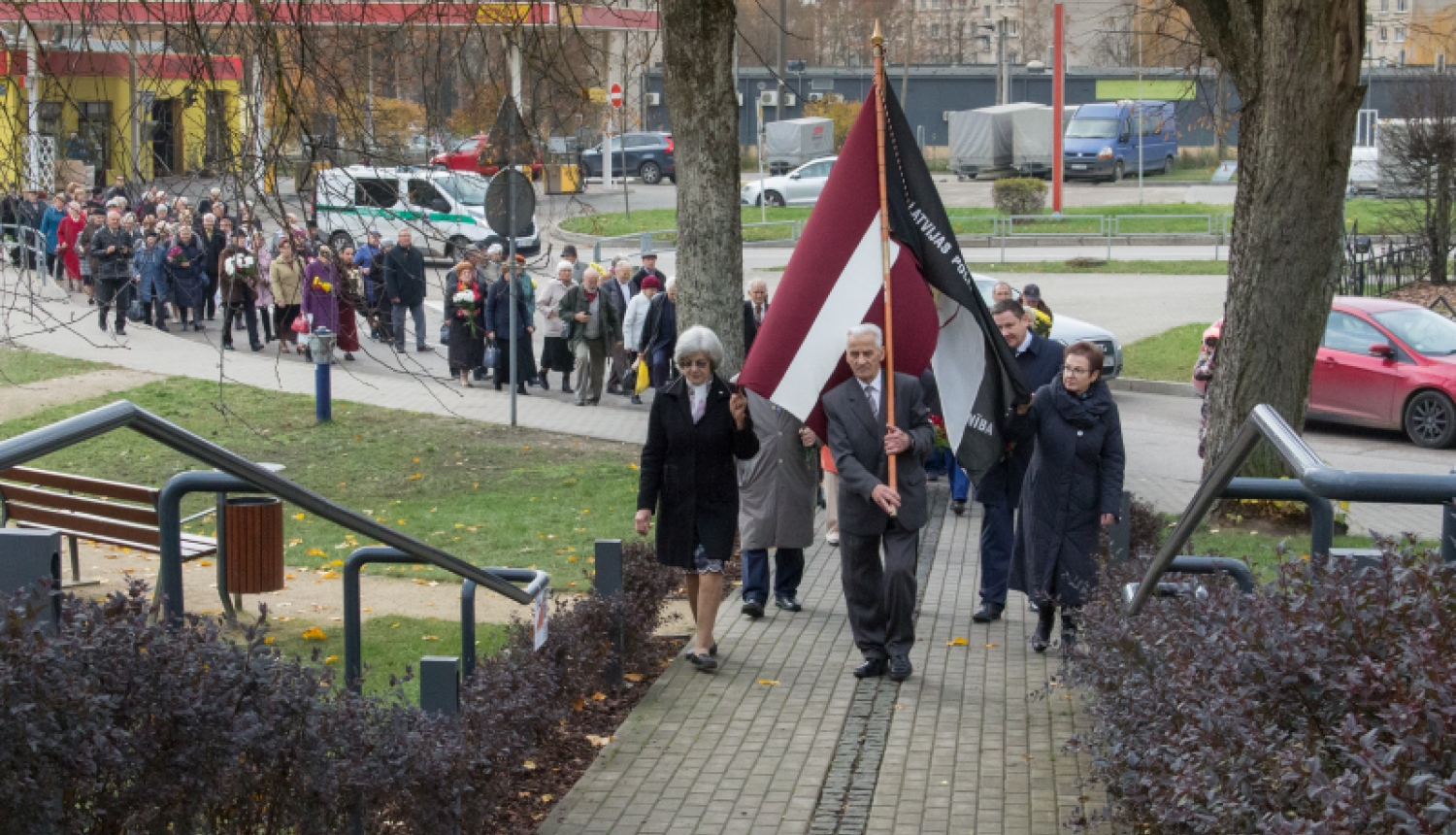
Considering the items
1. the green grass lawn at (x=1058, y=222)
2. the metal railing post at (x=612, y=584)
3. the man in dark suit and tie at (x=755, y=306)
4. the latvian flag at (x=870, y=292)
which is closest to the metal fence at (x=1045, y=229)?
the green grass lawn at (x=1058, y=222)

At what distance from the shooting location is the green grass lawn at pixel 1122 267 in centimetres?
3400

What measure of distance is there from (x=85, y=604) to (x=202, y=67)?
5.00 metres

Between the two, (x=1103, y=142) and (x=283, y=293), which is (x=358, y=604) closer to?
(x=283, y=293)

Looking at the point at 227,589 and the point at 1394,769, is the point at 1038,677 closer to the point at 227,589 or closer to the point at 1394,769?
the point at 227,589

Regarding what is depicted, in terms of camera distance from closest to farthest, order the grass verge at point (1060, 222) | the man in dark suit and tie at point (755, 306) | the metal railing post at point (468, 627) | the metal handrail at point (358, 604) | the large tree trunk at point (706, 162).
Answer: the metal handrail at point (358, 604) → the metal railing post at point (468, 627) → the large tree trunk at point (706, 162) → the man in dark suit and tie at point (755, 306) → the grass verge at point (1060, 222)

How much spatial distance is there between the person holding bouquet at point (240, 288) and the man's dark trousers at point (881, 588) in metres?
3.65

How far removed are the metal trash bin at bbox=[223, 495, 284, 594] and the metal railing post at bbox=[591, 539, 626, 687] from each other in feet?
7.99

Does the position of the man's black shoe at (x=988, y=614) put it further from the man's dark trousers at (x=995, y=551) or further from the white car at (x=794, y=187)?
the white car at (x=794, y=187)

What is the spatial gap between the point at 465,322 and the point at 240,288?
289 cm

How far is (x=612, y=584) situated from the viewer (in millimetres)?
7762

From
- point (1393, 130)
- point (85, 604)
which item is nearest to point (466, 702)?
point (85, 604)

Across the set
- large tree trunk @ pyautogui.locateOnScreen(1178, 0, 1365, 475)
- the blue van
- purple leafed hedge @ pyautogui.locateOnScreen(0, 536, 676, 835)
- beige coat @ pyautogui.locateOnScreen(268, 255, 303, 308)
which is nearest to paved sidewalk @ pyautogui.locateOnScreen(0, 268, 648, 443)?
beige coat @ pyautogui.locateOnScreen(268, 255, 303, 308)

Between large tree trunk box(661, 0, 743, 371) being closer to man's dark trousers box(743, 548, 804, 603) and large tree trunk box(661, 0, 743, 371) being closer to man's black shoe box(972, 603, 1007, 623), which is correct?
man's dark trousers box(743, 548, 804, 603)

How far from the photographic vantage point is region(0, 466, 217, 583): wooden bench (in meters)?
9.53
